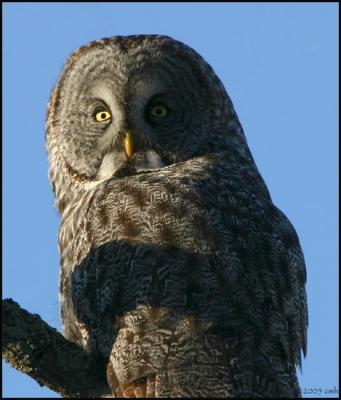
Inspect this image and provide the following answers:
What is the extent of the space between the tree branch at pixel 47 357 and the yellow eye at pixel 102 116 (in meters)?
2.07

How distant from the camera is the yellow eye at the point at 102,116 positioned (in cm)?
779

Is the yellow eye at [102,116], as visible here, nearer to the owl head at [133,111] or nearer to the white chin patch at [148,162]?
the owl head at [133,111]

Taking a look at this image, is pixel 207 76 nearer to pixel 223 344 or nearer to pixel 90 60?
pixel 90 60

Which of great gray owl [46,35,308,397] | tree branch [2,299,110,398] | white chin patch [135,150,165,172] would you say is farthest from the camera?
white chin patch [135,150,165,172]

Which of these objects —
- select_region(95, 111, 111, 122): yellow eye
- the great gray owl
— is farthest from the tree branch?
select_region(95, 111, 111, 122): yellow eye

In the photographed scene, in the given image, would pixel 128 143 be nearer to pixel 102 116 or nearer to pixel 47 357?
pixel 102 116

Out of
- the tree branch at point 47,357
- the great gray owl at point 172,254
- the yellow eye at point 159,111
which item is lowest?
the tree branch at point 47,357

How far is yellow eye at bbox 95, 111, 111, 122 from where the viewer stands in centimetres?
779

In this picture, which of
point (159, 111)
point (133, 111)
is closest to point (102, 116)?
point (133, 111)

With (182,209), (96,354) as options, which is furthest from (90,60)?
(96,354)

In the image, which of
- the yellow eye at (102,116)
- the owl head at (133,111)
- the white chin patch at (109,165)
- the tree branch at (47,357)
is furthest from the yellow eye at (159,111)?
the tree branch at (47,357)

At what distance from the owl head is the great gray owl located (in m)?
0.01

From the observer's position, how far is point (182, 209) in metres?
6.54

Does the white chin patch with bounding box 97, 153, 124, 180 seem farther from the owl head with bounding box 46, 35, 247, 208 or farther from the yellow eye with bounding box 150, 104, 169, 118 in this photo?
the yellow eye with bounding box 150, 104, 169, 118
